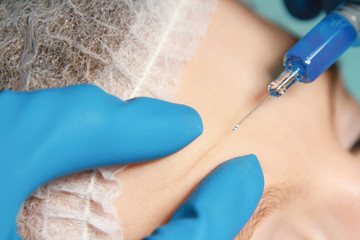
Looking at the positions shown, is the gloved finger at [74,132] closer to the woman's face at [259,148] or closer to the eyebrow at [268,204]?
the woman's face at [259,148]

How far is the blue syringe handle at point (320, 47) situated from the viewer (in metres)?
0.93

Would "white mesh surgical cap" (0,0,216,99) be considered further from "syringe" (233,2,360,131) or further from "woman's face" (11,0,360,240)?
"syringe" (233,2,360,131)

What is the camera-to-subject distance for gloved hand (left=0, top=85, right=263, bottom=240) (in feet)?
2.51

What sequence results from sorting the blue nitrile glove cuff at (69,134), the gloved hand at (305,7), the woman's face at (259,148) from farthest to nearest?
the gloved hand at (305,7), the woman's face at (259,148), the blue nitrile glove cuff at (69,134)

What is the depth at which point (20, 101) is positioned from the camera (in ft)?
2.64

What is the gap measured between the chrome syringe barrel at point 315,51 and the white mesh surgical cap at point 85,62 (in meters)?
0.28

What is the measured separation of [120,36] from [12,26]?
316 millimetres

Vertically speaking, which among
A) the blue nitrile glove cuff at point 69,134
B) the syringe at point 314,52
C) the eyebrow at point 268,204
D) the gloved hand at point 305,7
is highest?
the gloved hand at point 305,7

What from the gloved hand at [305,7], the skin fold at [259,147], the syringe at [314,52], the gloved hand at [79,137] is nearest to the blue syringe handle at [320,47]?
the syringe at [314,52]

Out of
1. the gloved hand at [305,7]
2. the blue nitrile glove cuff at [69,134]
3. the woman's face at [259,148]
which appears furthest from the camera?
the gloved hand at [305,7]

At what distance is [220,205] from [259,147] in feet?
0.76

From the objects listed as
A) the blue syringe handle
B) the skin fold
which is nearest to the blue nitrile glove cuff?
the skin fold

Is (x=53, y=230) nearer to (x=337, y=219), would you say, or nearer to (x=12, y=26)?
(x=12, y=26)

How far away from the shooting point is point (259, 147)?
0.97 meters
